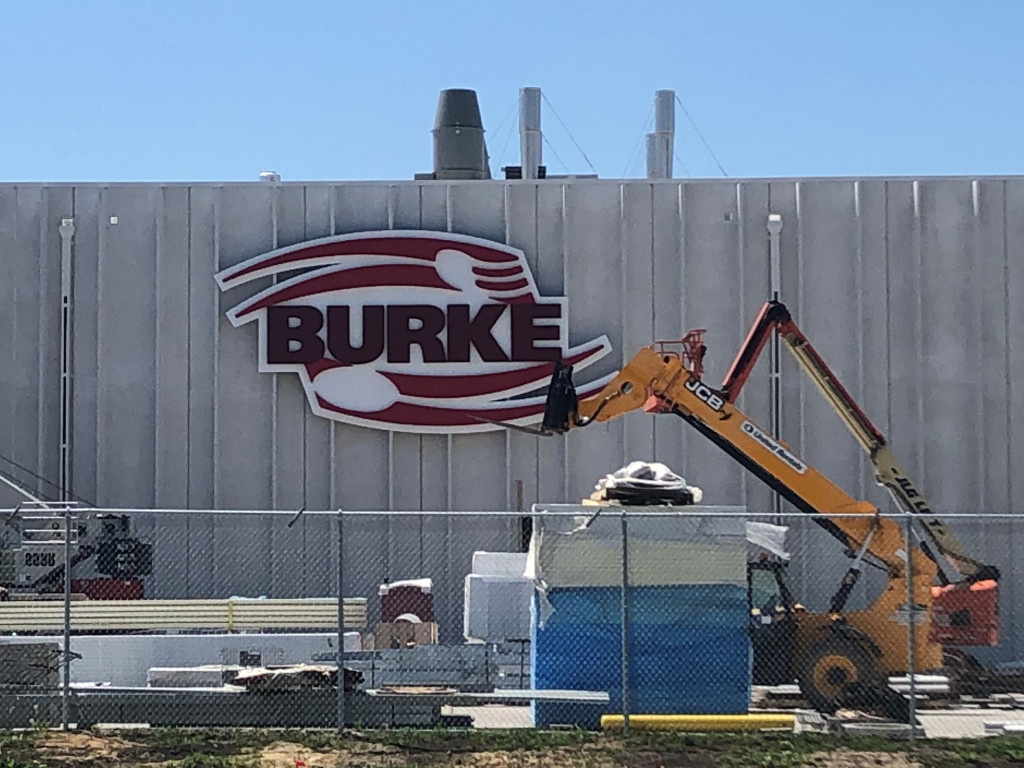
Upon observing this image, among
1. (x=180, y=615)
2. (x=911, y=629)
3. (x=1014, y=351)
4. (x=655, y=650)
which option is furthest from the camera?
(x=1014, y=351)

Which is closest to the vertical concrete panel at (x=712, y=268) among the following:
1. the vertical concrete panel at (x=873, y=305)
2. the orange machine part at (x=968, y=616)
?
the vertical concrete panel at (x=873, y=305)

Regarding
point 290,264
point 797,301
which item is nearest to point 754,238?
point 797,301

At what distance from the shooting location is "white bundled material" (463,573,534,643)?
18.9 meters

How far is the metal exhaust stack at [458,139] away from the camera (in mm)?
25156

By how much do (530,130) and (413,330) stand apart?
15.7 ft

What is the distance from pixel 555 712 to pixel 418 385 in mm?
8441

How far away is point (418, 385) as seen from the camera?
22234 mm

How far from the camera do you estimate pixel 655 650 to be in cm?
1471

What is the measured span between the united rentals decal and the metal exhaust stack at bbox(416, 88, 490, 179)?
316 centimetres

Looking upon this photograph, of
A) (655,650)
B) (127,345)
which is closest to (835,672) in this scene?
(655,650)

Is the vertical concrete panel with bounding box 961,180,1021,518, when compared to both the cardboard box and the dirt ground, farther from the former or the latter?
the dirt ground

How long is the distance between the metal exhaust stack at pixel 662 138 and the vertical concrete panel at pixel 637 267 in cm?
314

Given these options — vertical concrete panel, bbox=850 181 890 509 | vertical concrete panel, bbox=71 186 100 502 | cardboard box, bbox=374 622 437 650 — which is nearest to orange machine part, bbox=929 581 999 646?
vertical concrete panel, bbox=850 181 890 509

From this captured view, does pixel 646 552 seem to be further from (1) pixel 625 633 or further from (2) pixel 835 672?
(2) pixel 835 672
